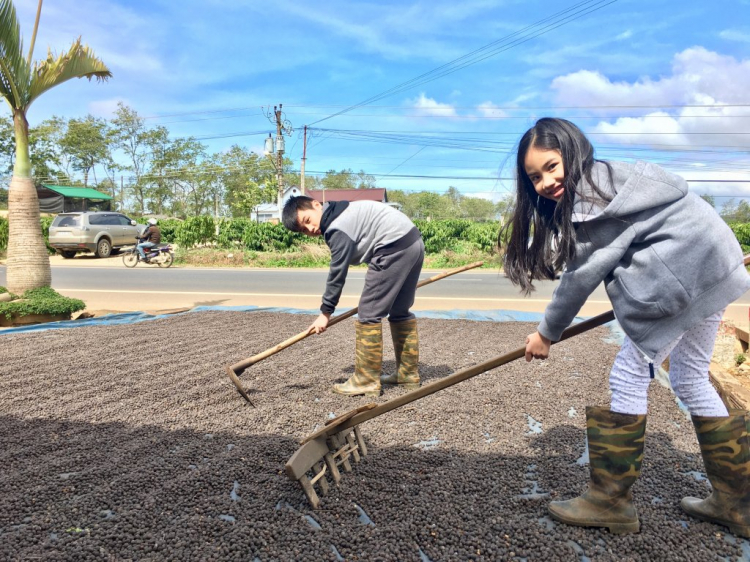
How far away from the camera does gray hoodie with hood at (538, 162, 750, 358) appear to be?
1430 millimetres

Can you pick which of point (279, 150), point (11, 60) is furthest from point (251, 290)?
point (279, 150)

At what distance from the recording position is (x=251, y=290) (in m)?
8.87

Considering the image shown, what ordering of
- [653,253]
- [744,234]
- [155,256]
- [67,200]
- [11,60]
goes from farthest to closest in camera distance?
[67,200], [744,234], [155,256], [11,60], [653,253]

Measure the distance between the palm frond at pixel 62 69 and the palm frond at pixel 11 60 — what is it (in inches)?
3.7

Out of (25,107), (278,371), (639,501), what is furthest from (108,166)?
(639,501)

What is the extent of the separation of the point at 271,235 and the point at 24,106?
10.3m

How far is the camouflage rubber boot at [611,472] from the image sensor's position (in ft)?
5.10

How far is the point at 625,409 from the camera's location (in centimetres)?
156

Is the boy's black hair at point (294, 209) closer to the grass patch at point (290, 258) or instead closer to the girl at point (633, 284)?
the girl at point (633, 284)

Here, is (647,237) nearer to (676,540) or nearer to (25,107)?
(676,540)

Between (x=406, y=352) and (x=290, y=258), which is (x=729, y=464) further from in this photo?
(x=290, y=258)

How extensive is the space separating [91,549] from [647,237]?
185 centimetres

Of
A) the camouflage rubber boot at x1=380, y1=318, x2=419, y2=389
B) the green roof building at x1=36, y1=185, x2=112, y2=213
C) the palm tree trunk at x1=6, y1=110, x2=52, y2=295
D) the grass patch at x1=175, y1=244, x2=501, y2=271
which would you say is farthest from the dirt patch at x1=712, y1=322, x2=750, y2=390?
the green roof building at x1=36, y1=185, x2=112, y2=213

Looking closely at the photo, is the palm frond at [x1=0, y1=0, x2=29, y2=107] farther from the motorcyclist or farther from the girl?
the motorcyclist
